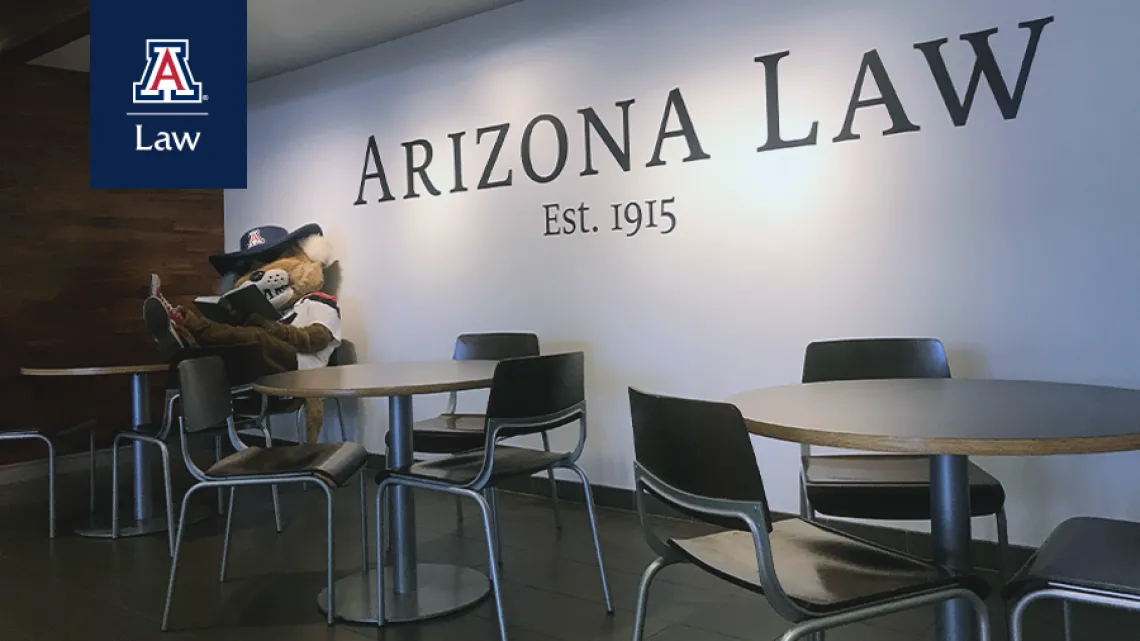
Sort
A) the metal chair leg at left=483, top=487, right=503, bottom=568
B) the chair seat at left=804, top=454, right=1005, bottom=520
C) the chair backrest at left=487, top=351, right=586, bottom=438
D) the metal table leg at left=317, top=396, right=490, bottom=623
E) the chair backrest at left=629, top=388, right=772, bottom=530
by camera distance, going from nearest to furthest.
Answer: the chair backrest at left=629, top=388, right=772, bottom=530
the chair seat at left=804, top=454, right=1005, bottom=520
the chair backrest at left=487, top=351, right=586, bottom=438
the metal table leg at left=317, top=396, right=490, bottom=623
the metal chair leg at left=483, top=487, right=503, bottom=568

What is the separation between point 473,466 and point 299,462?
0.56m

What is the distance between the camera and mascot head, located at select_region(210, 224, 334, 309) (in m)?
4.93

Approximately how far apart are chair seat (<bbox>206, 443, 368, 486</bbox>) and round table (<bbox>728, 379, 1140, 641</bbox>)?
4.34 feet

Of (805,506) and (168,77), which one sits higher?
(168,77)

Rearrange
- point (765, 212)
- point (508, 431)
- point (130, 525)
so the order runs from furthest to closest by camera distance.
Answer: point (130, 525) → point (765, 212) → point (508, 431)

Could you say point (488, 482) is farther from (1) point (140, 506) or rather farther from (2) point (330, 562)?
(1) point (140, 506)

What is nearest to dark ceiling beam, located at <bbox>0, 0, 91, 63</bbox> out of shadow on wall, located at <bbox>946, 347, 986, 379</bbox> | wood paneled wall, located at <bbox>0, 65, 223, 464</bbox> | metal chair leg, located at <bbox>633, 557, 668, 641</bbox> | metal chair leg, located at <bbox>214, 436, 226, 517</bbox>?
wood paneled wall, located at <bbox>0, 65, 223, 464</bbox>

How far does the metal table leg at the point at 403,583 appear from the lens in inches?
105

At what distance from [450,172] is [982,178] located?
272 cm

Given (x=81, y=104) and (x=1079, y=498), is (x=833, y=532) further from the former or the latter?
(x=81, y=104)

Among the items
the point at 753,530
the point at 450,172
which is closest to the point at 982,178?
the point at 753,530

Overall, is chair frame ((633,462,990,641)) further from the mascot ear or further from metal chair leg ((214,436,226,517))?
the mascot ear

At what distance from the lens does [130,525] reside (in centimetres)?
383

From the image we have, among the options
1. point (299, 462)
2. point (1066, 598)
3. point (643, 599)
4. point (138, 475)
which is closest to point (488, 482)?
point (299, 462)
